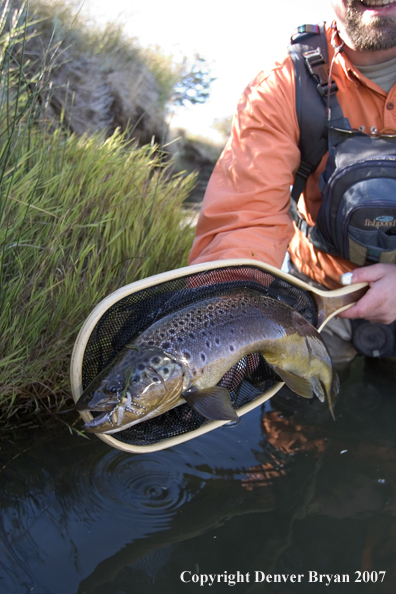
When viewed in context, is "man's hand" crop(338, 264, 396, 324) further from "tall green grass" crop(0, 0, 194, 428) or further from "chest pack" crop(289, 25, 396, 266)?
"tall green grass" crop(0, 0, 194, 428)

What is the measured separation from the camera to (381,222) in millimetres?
2305

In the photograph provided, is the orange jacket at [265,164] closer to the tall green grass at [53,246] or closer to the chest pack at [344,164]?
the chest pack at [344,164]

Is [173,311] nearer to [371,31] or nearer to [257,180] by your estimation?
[257,180]

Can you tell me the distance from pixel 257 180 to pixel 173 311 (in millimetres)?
963

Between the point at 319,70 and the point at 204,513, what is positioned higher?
the point at 319,70

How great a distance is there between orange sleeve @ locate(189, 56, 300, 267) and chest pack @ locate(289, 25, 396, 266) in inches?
3.2

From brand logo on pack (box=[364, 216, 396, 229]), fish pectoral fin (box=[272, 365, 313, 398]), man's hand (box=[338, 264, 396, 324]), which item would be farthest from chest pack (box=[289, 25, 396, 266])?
fish pectoral fin (box=[272, 365, 313, 398])

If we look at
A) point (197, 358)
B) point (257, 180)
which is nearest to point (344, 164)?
point (257, 180)

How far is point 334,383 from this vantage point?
2012mm

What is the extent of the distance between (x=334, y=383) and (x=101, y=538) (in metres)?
1.09

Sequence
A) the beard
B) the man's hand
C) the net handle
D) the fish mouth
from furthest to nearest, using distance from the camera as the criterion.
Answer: the beard, the man's hand, the net handle, the fish mouth

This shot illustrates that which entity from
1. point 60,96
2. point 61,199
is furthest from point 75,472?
point 60,96

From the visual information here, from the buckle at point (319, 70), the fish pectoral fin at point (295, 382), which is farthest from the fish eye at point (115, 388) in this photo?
the buckle at point (319, 70)

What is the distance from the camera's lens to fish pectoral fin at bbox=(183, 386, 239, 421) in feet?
4.35
